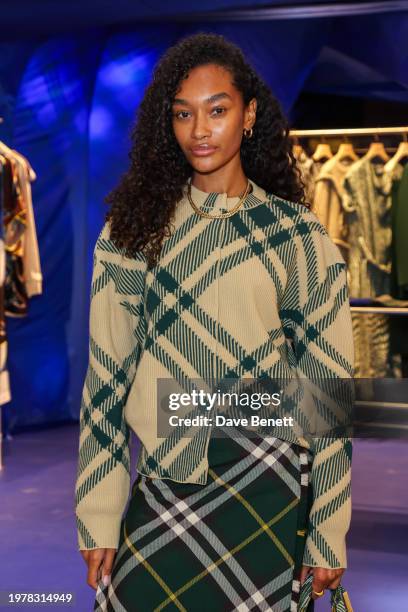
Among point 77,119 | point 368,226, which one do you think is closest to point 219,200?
point 368,226

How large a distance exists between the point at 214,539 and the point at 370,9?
4.10 metres

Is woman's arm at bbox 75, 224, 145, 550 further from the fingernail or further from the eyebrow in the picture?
the eyebrow

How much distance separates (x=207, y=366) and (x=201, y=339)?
0.05 metres

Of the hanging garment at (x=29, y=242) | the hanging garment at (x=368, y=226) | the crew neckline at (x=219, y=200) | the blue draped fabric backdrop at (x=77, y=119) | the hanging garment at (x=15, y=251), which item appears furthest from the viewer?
the blue draped fabric backdrop at (x=77, y=119)

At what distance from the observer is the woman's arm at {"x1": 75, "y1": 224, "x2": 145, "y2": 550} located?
1657mm

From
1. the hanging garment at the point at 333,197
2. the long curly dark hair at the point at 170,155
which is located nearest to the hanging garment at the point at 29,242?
the hanging garment at the point at 333,197

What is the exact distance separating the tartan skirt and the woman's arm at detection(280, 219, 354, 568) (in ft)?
0.16

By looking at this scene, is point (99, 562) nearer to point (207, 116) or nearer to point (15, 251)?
point (207, 116)

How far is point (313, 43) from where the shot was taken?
6.59 m

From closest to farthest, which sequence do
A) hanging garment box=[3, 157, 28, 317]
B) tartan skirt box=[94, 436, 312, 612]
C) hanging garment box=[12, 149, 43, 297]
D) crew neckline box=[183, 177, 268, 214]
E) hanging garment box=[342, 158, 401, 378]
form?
tartan skirt box=[94, 436, 312, 612]
crew neckline box=[183, 177, 268, 214]
hanging garment box=[342, 158, 401, 378]
hanging garment box=[3, 157, 28, 317]
hanging garment box=[12, 149, 43, 297]

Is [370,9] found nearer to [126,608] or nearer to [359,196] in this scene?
[359,196]

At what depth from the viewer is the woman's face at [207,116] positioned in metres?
1.69

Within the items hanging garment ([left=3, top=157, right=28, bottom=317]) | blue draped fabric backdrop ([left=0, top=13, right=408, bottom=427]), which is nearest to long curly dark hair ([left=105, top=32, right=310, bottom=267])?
hanging garment ([left=3, top=157, right=28, bottom=317])

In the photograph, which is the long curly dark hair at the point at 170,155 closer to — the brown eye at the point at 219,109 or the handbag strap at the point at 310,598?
the brown eye at the point at 219,109
